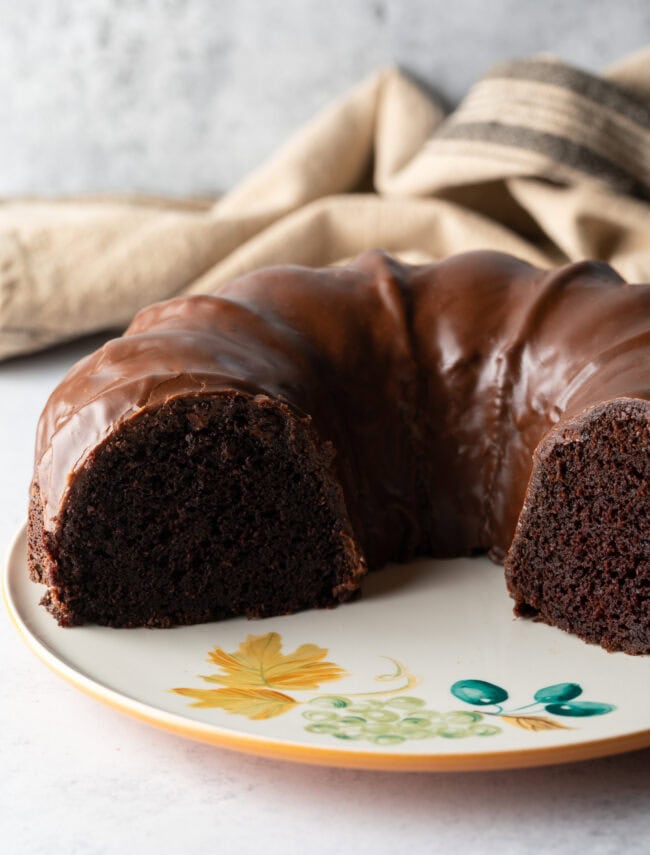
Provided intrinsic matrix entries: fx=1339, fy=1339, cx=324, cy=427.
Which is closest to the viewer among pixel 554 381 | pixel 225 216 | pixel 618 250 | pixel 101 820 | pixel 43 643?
pixel 101 820

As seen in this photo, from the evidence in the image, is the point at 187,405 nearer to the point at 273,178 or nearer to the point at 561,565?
the point at 561,565

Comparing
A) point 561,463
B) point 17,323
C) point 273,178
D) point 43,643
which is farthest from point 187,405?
point 273,178

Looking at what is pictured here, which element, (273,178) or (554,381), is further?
(273,178)

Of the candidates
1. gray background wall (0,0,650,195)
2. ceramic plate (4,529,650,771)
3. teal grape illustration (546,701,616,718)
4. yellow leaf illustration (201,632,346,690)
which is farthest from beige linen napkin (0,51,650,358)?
teal grape illustration (546,701,616,718)

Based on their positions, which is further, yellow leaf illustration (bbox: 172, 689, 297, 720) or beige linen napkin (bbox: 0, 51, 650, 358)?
beige linen napkin (bbox: 0, 51, 650, 358)

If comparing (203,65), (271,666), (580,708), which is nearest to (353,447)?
(271,666)

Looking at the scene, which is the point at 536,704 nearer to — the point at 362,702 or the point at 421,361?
the point at 362,702

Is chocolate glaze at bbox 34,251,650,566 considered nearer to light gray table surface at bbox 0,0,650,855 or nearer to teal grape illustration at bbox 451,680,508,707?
teal grape illustration at bbox 451,680,508,707

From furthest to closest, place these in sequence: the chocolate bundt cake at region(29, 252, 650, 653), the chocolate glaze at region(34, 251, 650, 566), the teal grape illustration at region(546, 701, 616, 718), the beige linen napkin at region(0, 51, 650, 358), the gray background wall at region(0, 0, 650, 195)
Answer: the gray background wall at region(0, 0, 650, 195), the beige linen napkin at region(0, 51, 650, 358), the chocolate glaze at region(34, 251, 650, 566), the chocolate bundt cake at region(29, 252, 650, 653), the teal grape illustration at region(546, 701, 616, 718)
